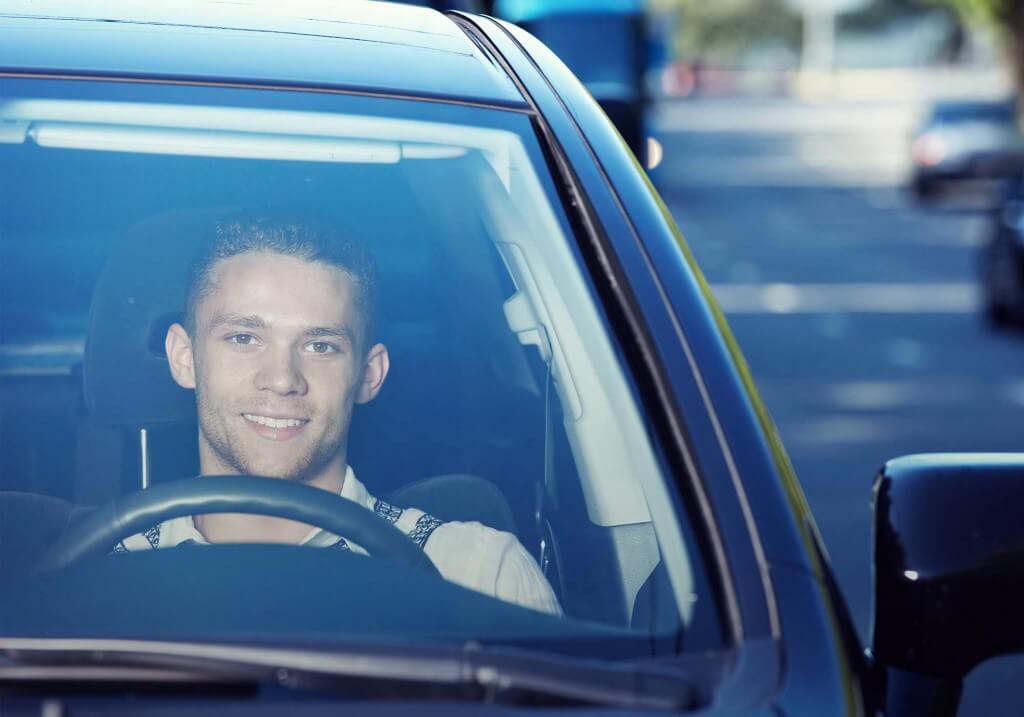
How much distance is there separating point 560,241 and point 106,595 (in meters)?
0.67

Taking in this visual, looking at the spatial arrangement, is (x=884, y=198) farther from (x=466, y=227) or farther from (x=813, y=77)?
(x=813, y=77)

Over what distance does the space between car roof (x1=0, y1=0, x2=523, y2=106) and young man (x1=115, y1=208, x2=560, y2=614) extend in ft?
0.62

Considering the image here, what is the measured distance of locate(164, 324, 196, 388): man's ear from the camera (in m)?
2.57

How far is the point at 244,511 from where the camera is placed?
7.51ft

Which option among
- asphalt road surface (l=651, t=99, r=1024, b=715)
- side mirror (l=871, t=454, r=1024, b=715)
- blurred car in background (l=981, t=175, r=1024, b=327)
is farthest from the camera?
blurred car in background (l=981, t=175, r=1024, b=327)

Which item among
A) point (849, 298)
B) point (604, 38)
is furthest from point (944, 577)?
point (604, 38)

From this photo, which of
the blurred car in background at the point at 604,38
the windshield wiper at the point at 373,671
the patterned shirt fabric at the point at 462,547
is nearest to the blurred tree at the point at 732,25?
the blurred car in background at the point at 604,38

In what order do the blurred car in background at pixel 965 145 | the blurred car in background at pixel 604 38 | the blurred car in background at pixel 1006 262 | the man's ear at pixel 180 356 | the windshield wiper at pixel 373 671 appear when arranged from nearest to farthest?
the windshield wiper at pixel 373 671
the man's ear at pixel 180 356
the blurred car in background at pixel 1006 262
the blurred car in background at pixel 604 38
the blurred car in background at pixel 965 145

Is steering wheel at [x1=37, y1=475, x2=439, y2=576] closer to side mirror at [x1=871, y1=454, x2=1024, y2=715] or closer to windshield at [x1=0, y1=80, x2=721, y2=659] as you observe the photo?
windshield at [x1=0, y1=80, x2=721, y2=659]

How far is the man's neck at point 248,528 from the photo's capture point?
7.45ft

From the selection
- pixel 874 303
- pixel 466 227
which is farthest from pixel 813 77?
pixel 466 227

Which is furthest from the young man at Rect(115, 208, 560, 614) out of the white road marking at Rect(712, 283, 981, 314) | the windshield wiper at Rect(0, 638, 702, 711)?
the white road marking at Rect(712, 283, 981, 314)

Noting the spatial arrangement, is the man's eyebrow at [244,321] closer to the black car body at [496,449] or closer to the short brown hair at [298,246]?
the short brown hair at [298,246]

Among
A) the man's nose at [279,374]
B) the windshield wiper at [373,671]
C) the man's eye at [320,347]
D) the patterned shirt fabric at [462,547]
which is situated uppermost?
the man's eye at [320,347]
